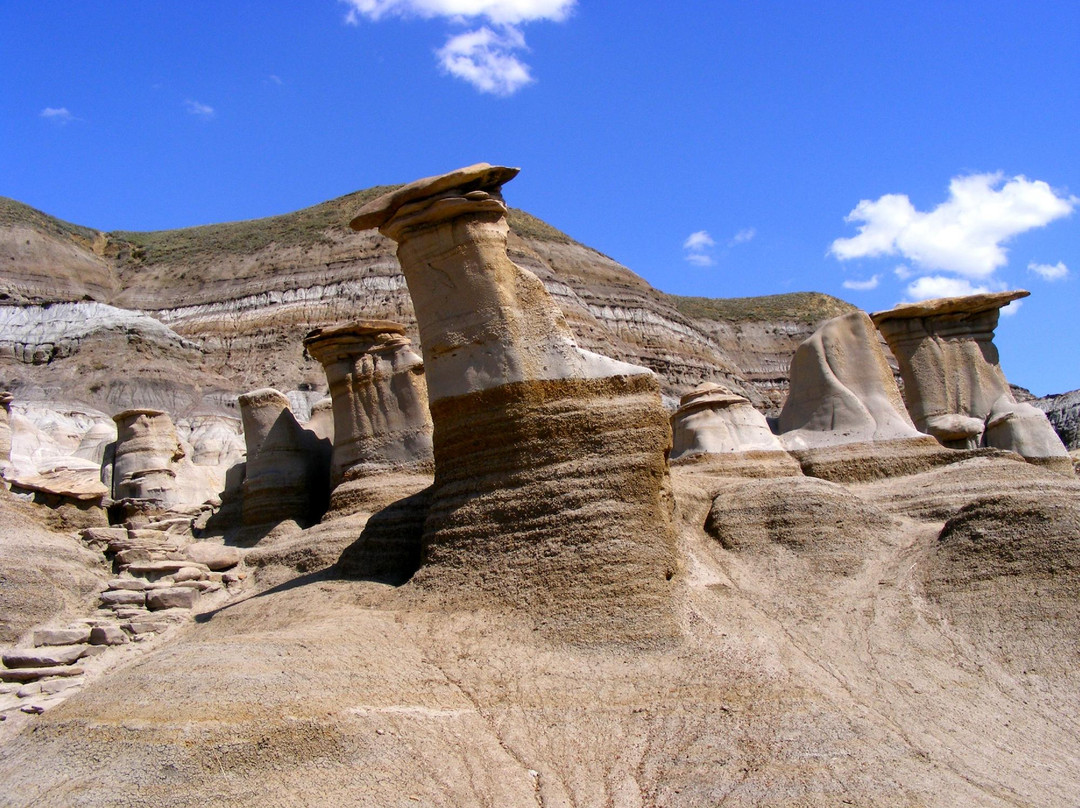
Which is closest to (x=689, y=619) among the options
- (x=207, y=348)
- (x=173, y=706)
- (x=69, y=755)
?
(x=173, y=706)

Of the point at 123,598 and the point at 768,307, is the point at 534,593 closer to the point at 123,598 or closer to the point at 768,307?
the point at 123,598

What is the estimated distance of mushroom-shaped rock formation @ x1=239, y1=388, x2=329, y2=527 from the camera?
15.5 metres

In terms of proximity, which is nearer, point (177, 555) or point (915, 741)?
point (915, 741)

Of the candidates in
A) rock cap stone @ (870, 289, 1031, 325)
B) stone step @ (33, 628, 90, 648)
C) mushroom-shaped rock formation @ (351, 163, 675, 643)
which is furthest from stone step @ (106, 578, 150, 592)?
rock cap stone @ (870, 289, 1031, 325)

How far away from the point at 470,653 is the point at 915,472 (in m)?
8.17

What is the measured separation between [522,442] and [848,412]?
23.9 feet

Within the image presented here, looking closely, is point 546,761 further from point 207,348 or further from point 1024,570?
point 207,348

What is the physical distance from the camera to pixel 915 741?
7.31m

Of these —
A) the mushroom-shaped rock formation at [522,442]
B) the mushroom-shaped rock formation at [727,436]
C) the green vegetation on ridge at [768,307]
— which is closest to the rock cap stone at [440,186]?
the mushroom-shaped rock formation at [522,442]

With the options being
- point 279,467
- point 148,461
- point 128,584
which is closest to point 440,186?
point 128,584

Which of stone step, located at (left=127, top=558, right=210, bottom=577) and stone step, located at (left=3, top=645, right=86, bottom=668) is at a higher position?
stone step, located at (left=127, top=558, right=210, bottom=577)

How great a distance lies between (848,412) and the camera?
1530 cm

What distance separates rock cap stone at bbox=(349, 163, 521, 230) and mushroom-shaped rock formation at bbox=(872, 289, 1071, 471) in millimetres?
10729

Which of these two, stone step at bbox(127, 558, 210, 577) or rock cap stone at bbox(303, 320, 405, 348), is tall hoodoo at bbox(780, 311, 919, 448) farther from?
stone step at bbox(127, 558, 210, 577)
